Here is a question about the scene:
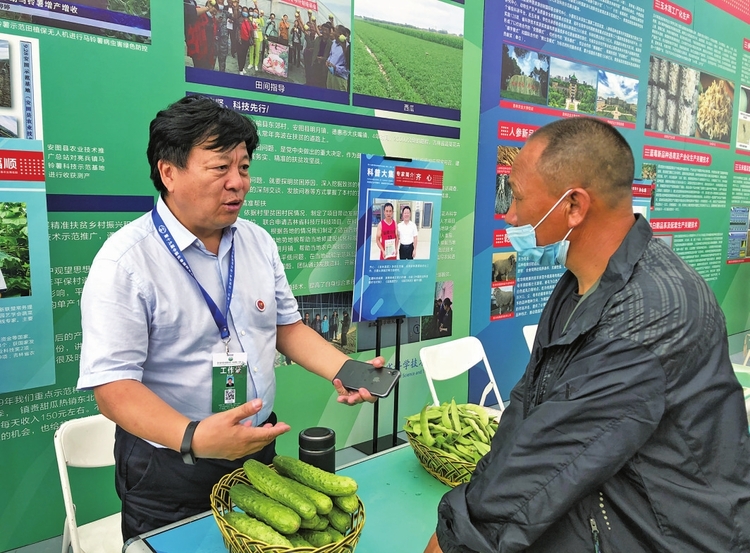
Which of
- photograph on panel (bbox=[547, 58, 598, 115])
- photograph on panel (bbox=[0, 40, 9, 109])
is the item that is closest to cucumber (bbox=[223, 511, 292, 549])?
photograph on panel (bbox=[0, 40, 9, 109])

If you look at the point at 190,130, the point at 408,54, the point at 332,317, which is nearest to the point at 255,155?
the point at 332,317

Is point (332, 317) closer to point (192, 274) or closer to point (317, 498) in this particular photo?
point (192, 274)

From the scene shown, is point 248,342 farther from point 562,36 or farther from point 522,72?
point 562,36

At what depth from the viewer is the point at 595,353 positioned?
1.12 meters

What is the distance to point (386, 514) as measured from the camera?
61.6 inches

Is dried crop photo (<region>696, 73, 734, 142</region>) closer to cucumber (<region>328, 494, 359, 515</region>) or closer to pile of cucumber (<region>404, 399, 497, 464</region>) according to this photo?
pile of cucumber (<region>404, 399, 497, 464</region>)

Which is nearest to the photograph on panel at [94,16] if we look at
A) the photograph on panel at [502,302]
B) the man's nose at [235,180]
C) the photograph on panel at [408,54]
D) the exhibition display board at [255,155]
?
the exhibition display board at [255,155]

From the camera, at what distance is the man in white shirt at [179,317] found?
1.39m

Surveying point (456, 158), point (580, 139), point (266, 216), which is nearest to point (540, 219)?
point (580, 139)

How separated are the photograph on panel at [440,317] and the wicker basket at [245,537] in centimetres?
259

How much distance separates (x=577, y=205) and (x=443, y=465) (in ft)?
2.82

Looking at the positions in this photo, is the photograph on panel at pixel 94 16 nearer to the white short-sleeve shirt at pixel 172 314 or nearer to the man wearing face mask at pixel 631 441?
the white short-sleeve shirt at pixel 172 314

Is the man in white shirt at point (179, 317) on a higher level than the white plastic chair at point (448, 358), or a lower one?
higher

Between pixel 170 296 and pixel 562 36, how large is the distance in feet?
13.8
